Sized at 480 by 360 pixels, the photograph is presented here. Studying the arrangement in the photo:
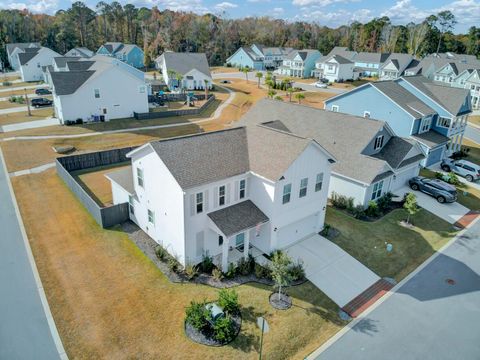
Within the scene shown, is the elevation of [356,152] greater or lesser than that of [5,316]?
greater

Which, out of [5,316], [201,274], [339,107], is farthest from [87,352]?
[339,107]

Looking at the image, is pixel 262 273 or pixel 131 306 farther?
pixel 262 273

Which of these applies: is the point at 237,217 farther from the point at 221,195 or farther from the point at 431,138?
the point at 431,138

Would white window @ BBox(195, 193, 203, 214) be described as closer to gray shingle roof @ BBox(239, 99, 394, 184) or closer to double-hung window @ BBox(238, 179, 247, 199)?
double-hung window @ BBox(238, 179, 247, 199)

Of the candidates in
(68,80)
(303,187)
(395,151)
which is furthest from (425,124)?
(68,80)

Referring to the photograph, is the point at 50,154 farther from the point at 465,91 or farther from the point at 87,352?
the point at 465,91

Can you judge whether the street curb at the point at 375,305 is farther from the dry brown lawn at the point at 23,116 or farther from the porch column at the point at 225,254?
the dry brown lawn at the point at 23,116

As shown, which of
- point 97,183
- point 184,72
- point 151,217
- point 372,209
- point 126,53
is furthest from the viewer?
point 126,53

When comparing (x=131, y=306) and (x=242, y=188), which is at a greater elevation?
(x=242, y=188)

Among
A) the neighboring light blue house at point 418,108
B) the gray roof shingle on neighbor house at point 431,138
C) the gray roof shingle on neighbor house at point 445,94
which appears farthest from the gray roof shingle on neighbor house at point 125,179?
the gray roof shingle on neighbor house at point 445,94
